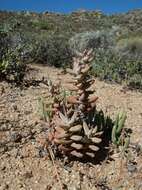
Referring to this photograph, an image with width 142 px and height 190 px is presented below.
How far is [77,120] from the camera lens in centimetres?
369

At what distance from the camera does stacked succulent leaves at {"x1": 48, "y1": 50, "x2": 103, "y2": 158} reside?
11.8 feet

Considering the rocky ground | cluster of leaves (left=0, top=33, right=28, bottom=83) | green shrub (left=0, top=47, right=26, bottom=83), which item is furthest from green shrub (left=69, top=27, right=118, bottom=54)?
the rocky ground

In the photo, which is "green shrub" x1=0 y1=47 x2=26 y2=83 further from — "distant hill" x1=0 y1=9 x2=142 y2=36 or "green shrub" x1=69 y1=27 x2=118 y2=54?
"distant hill" x1=0 y1=9 x2=142 y2=36

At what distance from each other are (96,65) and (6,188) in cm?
542

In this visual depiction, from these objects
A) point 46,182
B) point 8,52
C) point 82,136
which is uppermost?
point 8,52

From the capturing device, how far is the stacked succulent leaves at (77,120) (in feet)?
11.8

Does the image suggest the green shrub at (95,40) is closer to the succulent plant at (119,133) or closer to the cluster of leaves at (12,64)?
the cluster of leaves at (12,64)

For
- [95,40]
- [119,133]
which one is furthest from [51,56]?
[95,40]

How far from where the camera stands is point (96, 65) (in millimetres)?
8602

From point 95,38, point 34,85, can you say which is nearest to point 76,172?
point 34,85

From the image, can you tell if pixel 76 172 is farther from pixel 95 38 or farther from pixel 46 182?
pixel 95 38

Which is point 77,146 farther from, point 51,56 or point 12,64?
point 51,56

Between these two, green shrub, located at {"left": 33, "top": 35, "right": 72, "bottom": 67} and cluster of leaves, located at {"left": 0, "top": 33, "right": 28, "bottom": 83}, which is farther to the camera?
green shrub, located at {"left": 33, "top": 35, "right": 72, "bottom": 67}

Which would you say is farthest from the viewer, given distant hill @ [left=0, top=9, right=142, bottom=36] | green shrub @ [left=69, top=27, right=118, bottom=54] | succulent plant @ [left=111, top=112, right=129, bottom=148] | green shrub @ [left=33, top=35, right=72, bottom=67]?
distant hill @ [left=0, top=9, right=142, bottom=36]
